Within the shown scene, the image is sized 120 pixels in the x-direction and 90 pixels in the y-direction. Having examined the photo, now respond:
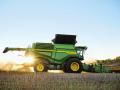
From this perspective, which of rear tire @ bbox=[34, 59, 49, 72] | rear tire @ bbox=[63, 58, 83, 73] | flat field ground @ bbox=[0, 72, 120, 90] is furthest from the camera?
rear tire @ bbox=[63, 58, 83, 73]

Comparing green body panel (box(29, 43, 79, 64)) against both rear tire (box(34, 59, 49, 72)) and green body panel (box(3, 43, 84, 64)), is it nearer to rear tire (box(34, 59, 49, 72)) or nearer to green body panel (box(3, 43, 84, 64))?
green body panel (box(3, 43, 84, 64))

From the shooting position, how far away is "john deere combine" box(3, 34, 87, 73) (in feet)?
58.3

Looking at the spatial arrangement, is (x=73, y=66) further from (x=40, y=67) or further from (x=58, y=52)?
(x=40, y=67)

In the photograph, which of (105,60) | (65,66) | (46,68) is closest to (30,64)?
(46,68)

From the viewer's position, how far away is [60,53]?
714 inches

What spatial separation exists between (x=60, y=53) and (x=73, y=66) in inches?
46.2

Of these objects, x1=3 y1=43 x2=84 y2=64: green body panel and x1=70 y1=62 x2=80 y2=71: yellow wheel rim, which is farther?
x1=3 y1=43 x2=84 y2=64: green body panel

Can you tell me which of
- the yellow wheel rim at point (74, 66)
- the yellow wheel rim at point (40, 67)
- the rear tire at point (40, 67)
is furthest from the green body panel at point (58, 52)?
the yellow wheel rim at point (40, 67)

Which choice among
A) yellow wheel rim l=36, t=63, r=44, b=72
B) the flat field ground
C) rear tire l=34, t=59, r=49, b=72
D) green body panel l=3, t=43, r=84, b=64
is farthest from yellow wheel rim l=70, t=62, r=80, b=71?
the flat field ground

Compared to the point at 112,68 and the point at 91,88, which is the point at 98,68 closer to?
the point at 112,68

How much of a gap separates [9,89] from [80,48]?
11754 mm

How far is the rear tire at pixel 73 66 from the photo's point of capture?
1767cm

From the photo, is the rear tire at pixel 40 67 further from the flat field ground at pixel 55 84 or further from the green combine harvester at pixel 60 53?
the flat field ground at pixel 55 84

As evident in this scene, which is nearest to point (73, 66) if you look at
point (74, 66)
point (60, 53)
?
point (74, 66)
